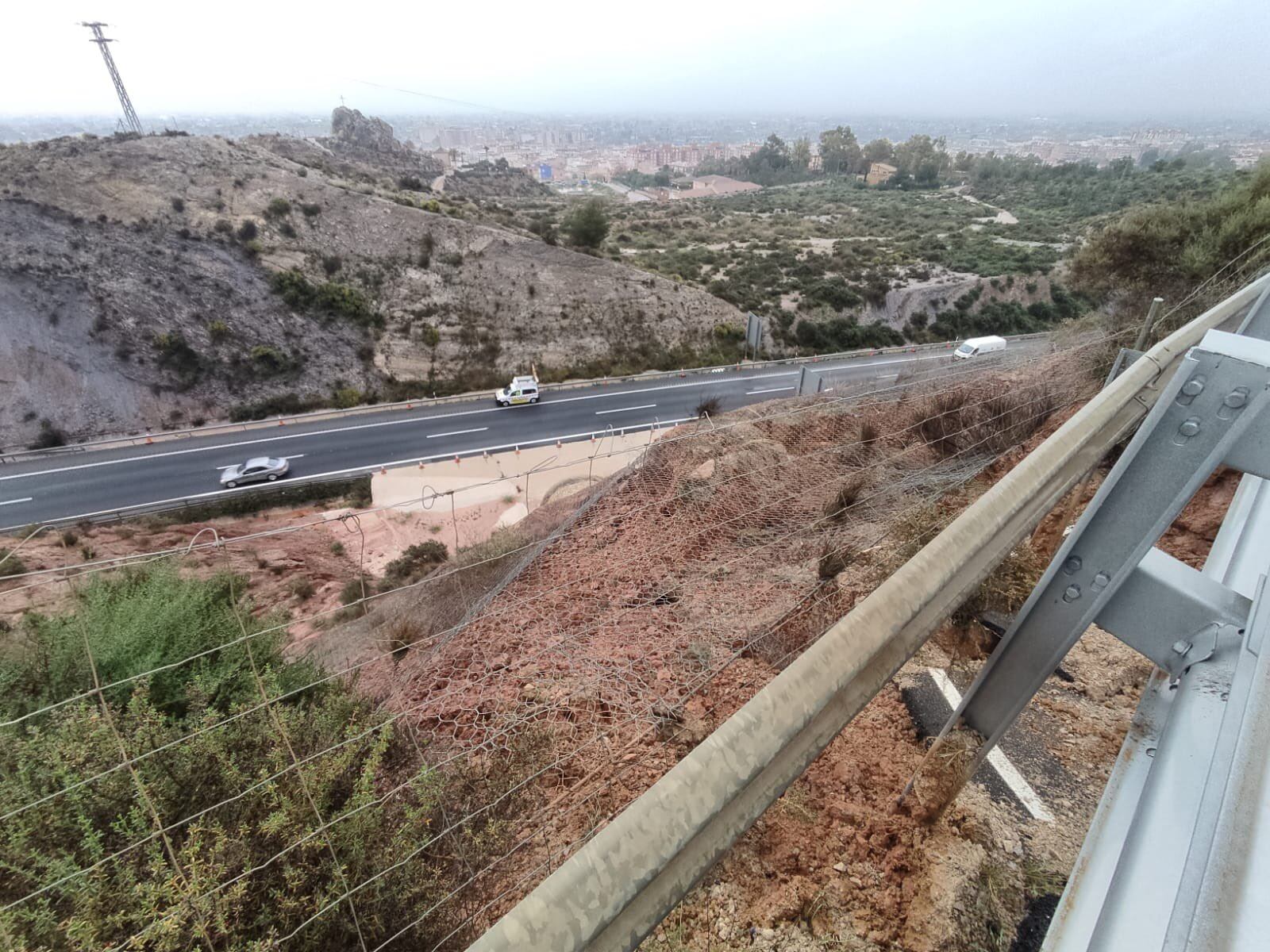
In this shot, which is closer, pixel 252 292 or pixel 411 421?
pixel 411 421

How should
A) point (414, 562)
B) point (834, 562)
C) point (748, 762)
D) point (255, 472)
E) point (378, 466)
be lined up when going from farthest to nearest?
point (378, 466), point (255, 472), point (414, 562), point (834, 562), point (748, 762)

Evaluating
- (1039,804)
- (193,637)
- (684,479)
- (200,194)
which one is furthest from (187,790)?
(200,194)

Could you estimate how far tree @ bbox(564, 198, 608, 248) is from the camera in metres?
34.3

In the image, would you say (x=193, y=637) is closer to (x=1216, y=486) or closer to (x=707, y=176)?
(x=1216, y=486)

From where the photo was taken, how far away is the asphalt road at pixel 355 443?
18.3 meters

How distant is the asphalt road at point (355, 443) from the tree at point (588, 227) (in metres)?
12.4

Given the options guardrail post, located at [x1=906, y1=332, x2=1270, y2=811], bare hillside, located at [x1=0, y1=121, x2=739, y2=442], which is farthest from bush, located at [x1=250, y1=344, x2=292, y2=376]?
guardrail post, located at [x1=906, y1=332, x2=1270, y2=811]

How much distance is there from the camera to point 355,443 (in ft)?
72.2

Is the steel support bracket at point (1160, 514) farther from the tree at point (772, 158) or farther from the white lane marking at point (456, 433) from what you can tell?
the tree at point (772, 158)

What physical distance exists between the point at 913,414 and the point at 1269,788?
22.7ft

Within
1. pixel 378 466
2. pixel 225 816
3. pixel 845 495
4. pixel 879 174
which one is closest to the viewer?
pixel 225 816

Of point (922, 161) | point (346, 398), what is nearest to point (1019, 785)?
point (346, 398)

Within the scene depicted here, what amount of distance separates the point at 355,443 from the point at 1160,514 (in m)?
24.0

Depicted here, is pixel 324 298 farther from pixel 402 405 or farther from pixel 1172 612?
pixel 1172 612
